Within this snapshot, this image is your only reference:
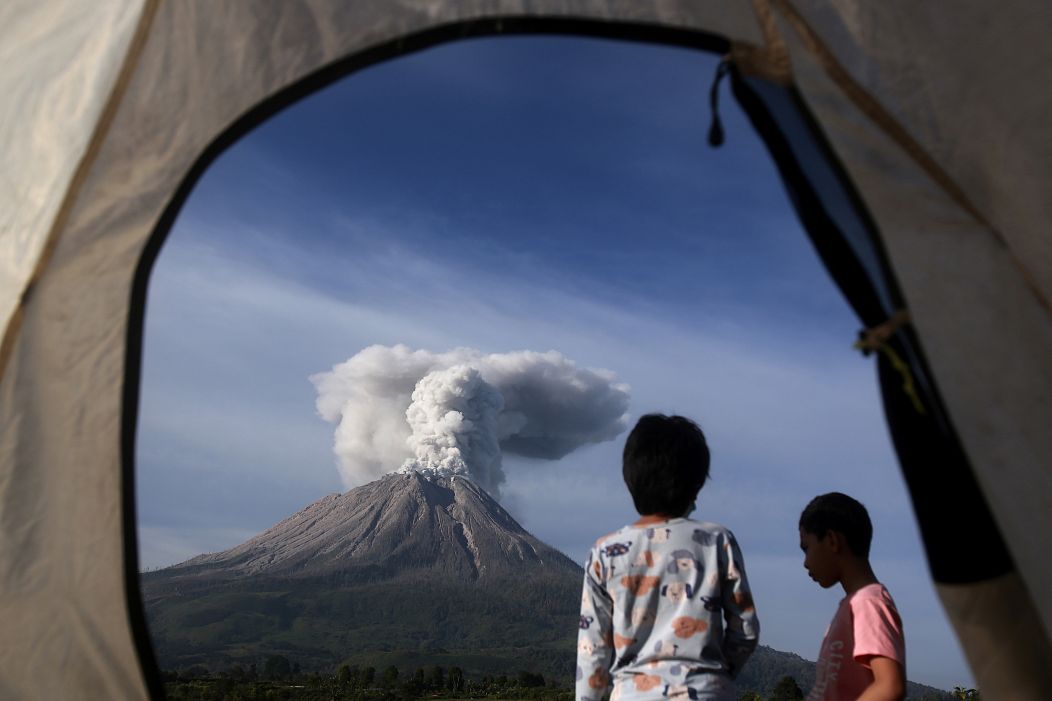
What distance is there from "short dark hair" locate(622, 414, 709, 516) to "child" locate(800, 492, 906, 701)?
633mm

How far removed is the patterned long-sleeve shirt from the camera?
2285 millimetres

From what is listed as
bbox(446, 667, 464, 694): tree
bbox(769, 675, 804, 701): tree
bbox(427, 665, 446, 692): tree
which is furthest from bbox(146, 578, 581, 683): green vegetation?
bbox(769, 675, 804, 701): tree

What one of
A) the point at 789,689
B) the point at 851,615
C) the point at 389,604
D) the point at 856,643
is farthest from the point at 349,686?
the point at 856,643

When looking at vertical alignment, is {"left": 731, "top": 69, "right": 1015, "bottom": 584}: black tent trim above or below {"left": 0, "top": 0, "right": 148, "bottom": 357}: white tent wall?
below

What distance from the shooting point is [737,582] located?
236cm

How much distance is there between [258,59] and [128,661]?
198 cm

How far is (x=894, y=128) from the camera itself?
2535mm

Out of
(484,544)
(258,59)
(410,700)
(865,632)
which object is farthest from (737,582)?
(484,544)

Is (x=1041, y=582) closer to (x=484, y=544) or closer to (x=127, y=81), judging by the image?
(x=127, y=81)

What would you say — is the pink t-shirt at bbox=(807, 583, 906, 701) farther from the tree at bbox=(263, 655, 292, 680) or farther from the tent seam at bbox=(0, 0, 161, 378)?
the tree at bbox=(263, 655, 292, 680)

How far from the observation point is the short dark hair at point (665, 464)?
251 centimetres

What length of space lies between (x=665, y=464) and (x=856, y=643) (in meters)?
0.77

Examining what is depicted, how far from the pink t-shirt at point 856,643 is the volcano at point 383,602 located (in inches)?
5169

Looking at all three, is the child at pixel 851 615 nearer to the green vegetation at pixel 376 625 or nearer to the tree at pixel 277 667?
the tree at pixel 277 667
